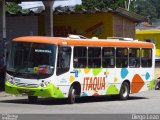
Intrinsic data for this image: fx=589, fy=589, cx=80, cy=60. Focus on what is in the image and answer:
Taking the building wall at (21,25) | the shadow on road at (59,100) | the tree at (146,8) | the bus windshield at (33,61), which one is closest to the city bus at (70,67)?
the bus windshield at (33,61)

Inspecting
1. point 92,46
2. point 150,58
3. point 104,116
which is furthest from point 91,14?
point 104,116

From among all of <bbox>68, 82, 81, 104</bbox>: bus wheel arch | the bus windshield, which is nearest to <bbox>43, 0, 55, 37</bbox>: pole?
<bbox>68, 82, 81, 104</bbox>: bus wheel arch

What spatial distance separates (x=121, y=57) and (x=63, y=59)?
15.2 feet

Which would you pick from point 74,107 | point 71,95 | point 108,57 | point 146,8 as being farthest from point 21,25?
point 146,8

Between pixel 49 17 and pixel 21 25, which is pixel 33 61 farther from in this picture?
pixel 21 25

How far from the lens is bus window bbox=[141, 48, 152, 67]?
28.1 meters

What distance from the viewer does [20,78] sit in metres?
22.1

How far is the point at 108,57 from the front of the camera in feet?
83.3

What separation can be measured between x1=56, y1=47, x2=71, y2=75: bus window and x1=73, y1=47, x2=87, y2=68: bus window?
1.45ft

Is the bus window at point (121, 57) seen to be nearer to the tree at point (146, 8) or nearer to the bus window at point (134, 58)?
the bus window at point (134, 58)

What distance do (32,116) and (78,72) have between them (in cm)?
679

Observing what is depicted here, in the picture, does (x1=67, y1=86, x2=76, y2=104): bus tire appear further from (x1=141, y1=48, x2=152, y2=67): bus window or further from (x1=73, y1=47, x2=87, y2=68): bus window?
(x1=141, y1=48, x2=152, y2=67): bus window

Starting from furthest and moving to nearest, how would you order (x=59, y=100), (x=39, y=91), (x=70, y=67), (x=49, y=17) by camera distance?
(x=49, y=17), (x=59, y=100), (x=70, y=67), (x=39, y=91)

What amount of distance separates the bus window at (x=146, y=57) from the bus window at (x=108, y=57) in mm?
2758
